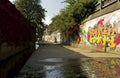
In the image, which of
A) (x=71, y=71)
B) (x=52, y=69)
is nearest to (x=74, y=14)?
(x=52, y=69)

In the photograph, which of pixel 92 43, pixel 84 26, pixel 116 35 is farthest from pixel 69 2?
pixel 116 35

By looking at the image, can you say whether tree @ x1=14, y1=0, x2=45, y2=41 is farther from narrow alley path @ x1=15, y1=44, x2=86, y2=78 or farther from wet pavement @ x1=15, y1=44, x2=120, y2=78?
wet pavement @ x1=15, y1=44, x2=120, y2=78

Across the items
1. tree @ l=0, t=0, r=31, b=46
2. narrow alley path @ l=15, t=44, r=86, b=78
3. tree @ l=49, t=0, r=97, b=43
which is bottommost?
narrow alley path @ l=15, t=44, r=86, b=78

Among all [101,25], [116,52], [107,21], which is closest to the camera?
[116,52]

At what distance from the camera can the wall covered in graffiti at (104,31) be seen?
96.9 feet

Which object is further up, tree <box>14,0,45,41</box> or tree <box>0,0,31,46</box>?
tree <box>14,0,45,41</box>

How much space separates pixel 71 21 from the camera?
166 feet

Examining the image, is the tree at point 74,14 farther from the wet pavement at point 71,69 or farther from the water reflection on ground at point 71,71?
the water reflection on ground at point 71,71

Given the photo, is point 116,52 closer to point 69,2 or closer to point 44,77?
point 44,77

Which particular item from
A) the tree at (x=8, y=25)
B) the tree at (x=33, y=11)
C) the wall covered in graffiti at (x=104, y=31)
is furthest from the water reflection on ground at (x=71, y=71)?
the tree at (x=33, y=11)

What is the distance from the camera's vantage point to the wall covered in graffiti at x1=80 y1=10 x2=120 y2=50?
96.9 ft

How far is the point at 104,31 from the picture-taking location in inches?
1347

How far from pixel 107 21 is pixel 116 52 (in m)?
5.23

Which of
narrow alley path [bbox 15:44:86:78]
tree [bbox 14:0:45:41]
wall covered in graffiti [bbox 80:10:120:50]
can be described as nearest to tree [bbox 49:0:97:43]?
wall covered in graffiti [bbox 80:10:120:50]
